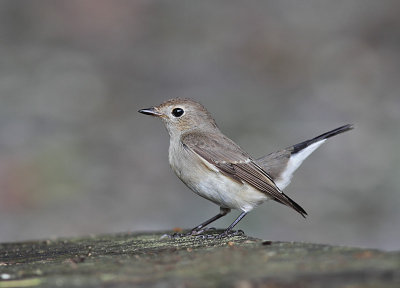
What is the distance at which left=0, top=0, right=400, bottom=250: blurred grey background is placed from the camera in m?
10.6

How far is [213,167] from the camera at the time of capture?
630 cm

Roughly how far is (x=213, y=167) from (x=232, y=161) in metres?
0.24

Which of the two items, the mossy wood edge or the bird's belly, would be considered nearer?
the mossy wood edge

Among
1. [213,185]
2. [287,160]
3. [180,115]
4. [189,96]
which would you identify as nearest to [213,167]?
[213,185]

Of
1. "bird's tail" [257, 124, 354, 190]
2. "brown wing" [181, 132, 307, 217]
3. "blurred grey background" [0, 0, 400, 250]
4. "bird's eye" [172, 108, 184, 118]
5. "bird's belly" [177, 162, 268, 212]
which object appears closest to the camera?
"bird's belly" [177, 162, 268, 212]

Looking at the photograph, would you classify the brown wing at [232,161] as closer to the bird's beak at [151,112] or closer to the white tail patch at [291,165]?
the bird's beak at [151,112]

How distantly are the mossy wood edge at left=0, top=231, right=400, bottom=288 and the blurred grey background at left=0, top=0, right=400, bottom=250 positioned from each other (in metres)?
5.64

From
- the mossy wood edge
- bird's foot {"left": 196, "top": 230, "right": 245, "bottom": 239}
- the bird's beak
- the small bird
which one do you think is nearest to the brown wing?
the small bird

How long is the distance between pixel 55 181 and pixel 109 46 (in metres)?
7.02

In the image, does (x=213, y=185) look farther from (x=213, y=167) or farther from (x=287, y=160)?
(x=287, y=160)

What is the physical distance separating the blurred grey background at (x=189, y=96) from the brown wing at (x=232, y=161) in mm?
3069

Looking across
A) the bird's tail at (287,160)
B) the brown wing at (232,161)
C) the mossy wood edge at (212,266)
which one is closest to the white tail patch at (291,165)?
the bird's tail at (287,160)

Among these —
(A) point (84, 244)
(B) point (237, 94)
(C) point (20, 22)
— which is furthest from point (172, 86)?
(A) point (84, 244)

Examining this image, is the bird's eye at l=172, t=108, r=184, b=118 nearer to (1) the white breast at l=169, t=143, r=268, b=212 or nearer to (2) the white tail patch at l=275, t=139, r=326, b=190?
(1) the white breast at l=169, t=143, r=268, b=212
